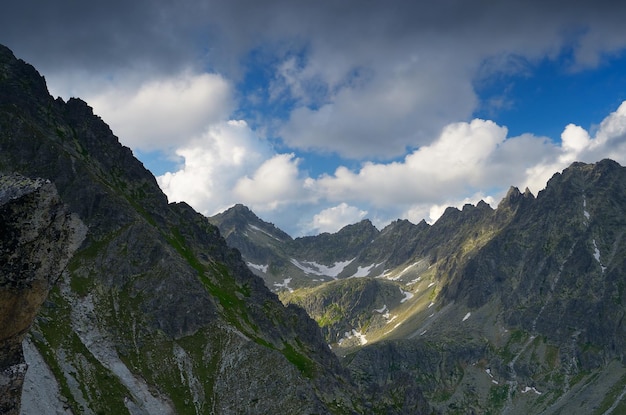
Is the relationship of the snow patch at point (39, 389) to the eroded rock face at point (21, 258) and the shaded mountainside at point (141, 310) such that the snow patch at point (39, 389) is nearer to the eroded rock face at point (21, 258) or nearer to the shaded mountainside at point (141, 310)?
the shaded mountainside at point (141, 310)

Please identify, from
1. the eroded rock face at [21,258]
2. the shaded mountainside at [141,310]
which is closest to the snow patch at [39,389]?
the shaded mountainside at [141,310]

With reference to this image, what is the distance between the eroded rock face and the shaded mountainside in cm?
6830

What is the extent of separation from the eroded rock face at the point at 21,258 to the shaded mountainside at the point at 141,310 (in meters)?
68.3

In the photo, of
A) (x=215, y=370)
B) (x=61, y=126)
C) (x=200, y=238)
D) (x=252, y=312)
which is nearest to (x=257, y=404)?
(x=215, y=370)

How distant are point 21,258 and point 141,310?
10902cm

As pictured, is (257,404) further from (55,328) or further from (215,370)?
(55,328)

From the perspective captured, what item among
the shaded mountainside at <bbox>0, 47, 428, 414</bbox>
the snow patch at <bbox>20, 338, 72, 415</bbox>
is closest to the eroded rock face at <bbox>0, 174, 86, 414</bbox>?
the snow patch at <bbox>20, 338, 72, 415</bbox>

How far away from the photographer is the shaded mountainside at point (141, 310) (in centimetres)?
9881

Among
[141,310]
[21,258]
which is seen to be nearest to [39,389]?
[141,310]

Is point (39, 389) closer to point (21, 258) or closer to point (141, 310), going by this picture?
point (141, 310)

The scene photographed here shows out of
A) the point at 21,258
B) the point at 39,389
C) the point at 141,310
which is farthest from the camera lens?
A: the point at 141,310

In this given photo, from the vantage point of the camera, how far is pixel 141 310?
→ 393ft

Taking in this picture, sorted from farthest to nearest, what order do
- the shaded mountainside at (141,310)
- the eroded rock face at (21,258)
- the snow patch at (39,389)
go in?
the shaded mountainside at (141,310), the snow patch at (39,389), the eroded rock face at (21,258)

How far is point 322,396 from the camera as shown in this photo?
12625 centimetres
